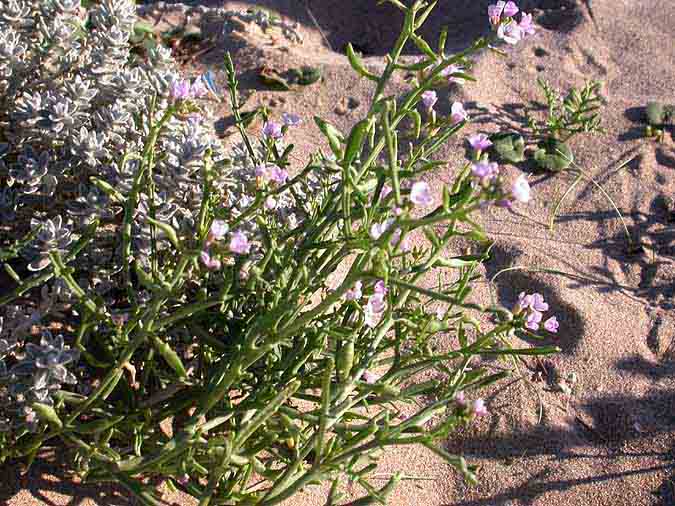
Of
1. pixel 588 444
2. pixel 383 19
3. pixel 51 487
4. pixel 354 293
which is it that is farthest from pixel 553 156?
pixel 51 487

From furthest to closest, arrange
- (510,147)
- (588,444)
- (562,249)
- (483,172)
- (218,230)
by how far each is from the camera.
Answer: (510,147) < (562,249) < (588,444) < (218,230) < (483,172)

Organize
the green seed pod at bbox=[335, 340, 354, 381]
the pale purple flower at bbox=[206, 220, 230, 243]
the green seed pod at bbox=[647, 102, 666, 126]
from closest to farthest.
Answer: the pale purple flower at bbox=[206, 220, 230, 243]
the green seed pod at bbox=[335, 340, 354, 381]
the green seed pod at bbox=[647, 102, 666, 126]

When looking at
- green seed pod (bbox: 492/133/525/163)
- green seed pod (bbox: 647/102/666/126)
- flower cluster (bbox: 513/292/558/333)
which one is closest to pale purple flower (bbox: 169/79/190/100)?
flower cluster (bbox: 513/292/558/333)

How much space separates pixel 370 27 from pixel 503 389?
225 centimetres

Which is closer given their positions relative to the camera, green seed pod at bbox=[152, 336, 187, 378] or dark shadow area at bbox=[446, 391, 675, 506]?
green seed pod at bbox=[152, 336, 187, 378]

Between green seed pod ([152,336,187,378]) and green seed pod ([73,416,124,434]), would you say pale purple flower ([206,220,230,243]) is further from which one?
green seed pod ([73,416,124,434])

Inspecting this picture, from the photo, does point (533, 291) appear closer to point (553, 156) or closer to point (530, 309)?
point (553, 156)

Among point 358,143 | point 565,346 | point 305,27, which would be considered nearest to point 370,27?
point 305,27

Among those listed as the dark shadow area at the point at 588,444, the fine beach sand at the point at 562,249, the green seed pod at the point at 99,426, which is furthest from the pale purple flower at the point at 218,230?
the dark shadow area at the point at 588,444

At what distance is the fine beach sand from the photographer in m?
1.82

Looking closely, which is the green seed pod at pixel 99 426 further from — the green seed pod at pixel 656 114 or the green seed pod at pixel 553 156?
the green seed pod at pixel 656 114

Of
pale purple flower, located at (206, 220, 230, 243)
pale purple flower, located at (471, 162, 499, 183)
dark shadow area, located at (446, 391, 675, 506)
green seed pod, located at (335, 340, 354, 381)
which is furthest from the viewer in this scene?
dark shadow area, located at (446, 391, 675, 506)

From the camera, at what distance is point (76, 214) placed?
63.2 inches

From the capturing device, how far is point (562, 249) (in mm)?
2436
